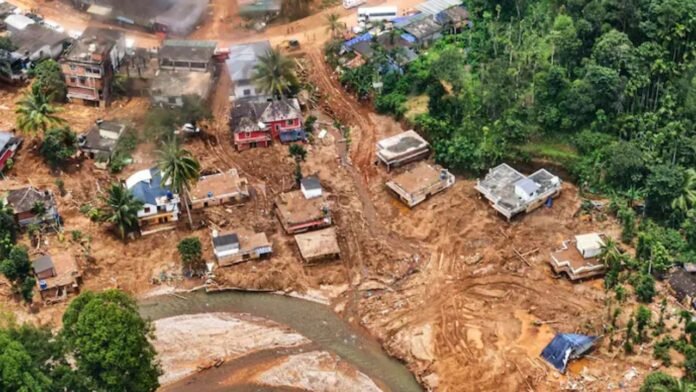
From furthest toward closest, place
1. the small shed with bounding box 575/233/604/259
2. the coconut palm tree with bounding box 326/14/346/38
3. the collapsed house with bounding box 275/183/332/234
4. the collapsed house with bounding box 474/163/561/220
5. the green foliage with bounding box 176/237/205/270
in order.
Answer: the coconut palm tree with bounding box 326/14/346/38 < the collapsed house with bounding box 474/163/561/220 < the collapsed house with bounding box 275/183/332/234 < the green foliage with bounding box 176/237/205/270 < the small shed with bounding box 575/233/604/259

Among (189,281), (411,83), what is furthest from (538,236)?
(189,281)

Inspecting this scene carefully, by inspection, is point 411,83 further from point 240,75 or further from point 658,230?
point 658,230

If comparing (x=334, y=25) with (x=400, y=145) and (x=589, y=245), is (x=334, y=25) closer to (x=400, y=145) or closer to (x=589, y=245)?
(x=400, y=145)

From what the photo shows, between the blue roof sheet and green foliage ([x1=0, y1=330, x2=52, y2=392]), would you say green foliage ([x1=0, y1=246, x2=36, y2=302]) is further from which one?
green foliage ([x1=0, y1=330, x2=52, y2=392])

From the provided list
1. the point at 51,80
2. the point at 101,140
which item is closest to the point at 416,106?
the point at 101,140

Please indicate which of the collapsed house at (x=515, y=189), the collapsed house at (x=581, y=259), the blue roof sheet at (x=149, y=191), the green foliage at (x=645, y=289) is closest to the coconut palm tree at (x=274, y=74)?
the blue roof sheet at (x=149, y=191)

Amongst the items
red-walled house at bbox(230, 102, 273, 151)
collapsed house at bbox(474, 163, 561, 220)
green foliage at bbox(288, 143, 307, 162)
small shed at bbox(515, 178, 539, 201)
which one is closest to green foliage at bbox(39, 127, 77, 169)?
red-walled house at bbox(230, 102, 273, 151)

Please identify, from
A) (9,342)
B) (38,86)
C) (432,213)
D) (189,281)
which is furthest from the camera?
(38,86)
